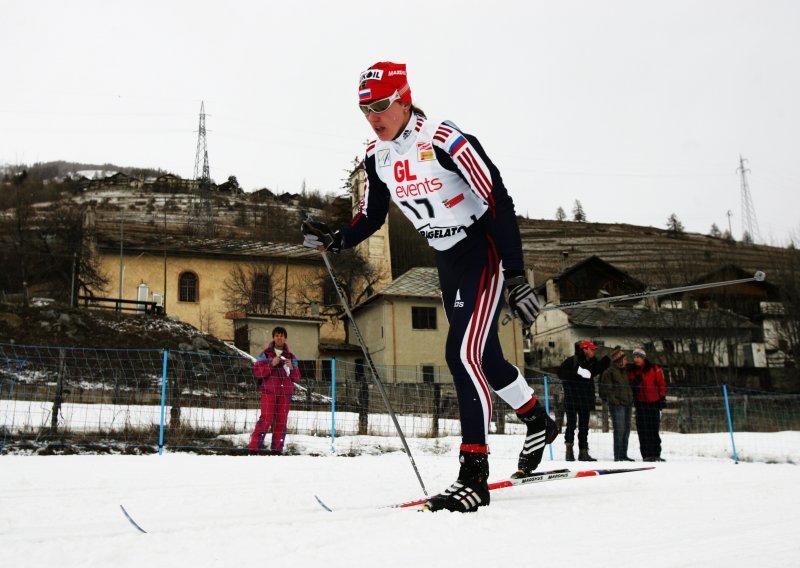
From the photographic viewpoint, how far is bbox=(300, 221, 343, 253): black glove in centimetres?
439

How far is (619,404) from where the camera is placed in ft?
33.2

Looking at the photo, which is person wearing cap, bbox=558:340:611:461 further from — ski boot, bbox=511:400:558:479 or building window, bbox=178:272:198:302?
building window, bbox=178:272:198:302

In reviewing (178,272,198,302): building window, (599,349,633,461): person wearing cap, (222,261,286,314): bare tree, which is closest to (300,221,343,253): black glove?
(599,349,633,461): person wearing cap

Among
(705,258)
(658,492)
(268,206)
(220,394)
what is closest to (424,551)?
(658,492)

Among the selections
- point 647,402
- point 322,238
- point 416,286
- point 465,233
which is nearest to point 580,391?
point 647,402

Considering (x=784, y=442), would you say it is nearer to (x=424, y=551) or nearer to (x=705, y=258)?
(x=424, y=551)

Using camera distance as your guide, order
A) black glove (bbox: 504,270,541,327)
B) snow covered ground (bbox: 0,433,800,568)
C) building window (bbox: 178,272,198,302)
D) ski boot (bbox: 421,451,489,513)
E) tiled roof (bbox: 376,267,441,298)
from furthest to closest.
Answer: building window (bbox: 178,272,198,302), tiled roof (bbox: 376,267,441,298), black glove (bbox: 504,270,541,327), ski boot (bbox: 421,451,489,513), snow covered ground (bbox: 0,433,800,568)

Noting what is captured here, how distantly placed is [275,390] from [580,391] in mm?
4056

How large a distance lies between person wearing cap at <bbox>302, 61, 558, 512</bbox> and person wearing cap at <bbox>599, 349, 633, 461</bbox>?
21.0ft

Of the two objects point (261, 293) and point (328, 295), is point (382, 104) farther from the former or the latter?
point (328, 295)

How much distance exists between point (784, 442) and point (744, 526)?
1289 cm

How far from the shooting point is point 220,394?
12.0m

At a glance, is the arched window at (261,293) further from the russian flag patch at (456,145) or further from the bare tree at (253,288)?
the russian flag patch at (456,145)

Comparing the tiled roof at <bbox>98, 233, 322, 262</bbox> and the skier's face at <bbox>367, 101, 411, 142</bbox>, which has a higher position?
the tiled roof at <bbox>98, 233, 322, 262</bbox>
